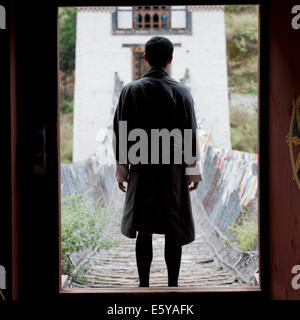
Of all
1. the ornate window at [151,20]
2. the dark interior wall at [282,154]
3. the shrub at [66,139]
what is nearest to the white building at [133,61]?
the ornate window at [151,20]

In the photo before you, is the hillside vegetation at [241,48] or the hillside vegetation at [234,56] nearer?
the hillside vegetation at [234,56]

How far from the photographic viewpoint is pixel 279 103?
6.23ft

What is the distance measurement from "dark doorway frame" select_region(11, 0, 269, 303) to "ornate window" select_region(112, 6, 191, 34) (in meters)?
8.44

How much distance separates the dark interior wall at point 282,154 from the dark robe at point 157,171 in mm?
426

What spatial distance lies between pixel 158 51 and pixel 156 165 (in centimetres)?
57

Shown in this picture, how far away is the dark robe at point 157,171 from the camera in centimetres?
212

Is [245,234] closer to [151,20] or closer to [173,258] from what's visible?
[173,258]
